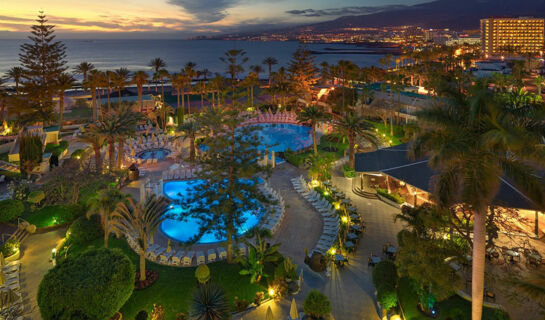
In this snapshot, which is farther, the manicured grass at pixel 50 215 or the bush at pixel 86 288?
the manicured grass at pixel 50 215

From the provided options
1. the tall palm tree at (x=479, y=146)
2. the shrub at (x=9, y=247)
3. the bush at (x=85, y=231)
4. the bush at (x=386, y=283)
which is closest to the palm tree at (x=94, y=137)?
the bush at (x=85, y=231)

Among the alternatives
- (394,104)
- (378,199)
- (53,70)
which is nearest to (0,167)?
(53,70)

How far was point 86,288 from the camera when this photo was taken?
984 cm

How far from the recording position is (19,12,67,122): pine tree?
37.7 m

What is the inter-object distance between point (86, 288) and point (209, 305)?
374cm

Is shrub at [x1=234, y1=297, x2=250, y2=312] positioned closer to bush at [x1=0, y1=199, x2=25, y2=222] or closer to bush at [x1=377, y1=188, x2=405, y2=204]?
bush at [x1=377, y1=188, x2=405, y2=204]

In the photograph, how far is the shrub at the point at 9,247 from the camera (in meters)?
14.4

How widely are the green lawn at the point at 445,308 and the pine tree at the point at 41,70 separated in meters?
40.5

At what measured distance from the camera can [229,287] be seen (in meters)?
12.4

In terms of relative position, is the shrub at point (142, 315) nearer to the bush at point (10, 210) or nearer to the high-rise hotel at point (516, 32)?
the bush at point (10, 210)

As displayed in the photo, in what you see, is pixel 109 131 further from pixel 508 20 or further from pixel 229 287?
pixel 508 20

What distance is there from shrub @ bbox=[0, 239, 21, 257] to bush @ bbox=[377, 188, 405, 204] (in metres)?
19.1

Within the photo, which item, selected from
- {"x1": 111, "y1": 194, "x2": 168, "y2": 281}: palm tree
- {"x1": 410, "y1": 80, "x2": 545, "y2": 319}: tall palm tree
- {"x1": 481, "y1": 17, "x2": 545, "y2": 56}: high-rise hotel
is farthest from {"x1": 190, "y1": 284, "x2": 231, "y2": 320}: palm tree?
{"x1": 481, "y1": 17, "x2": 545, "y2": 56}: high-rise hotel

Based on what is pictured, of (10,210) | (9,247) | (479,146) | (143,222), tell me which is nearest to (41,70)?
(10,210)
